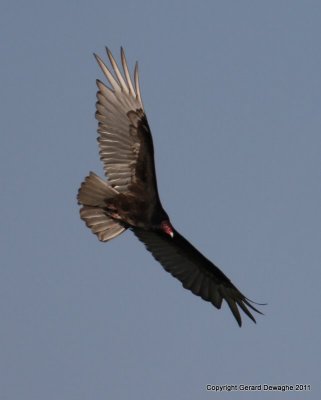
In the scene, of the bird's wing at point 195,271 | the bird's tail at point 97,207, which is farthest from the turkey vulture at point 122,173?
the bird's wing at point 195,271

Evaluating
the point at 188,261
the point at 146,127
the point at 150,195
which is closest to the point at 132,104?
the point at 146,127

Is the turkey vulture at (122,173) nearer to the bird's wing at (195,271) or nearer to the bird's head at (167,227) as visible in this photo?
the bird's head at (167,227)

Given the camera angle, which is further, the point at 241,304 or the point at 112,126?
the point at 241,304

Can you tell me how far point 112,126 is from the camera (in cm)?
1155

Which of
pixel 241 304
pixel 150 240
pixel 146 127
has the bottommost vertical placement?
pixel 241 304

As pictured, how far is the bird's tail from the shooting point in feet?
37.0

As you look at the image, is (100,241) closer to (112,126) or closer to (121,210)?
(121,210)

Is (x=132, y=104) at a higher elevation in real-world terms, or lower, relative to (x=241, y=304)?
higher

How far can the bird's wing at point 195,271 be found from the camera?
1227 cm

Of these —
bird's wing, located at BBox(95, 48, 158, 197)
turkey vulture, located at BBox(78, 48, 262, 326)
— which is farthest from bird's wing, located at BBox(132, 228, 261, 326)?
bird's wing, located at BBox(95, 48, 158, 197)

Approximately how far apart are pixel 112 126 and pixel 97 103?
1.06 feet

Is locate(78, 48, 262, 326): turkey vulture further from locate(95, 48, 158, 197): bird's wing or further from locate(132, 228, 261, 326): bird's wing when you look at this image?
locate(132, 228, 261, 326): bird's wing

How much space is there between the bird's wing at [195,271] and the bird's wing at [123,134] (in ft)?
3.42

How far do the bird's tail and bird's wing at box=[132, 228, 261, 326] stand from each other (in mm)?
661
